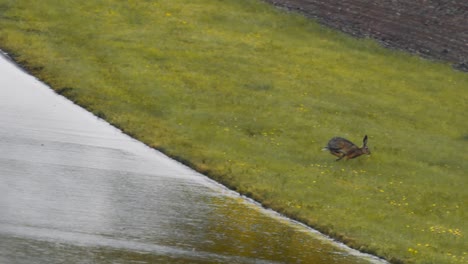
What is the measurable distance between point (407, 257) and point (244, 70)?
70.0ft

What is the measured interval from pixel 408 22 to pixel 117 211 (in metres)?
30.0

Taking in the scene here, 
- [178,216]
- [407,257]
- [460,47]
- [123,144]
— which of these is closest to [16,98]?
[123,144]

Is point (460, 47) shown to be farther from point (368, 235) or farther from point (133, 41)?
point (368, 235)

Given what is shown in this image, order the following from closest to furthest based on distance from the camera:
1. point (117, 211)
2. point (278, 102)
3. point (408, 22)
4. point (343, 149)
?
1. point (117, 211)
2. point (343, 149)
3. point (278, 102)
4. point (408, 22)

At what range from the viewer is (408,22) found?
4906 centimetres

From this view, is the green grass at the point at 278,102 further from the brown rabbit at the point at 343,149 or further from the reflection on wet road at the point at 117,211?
the reflection on wet road at the point at 117,211

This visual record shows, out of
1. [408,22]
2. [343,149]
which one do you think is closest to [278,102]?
[343,149]

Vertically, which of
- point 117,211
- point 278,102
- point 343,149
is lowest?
point 117,211

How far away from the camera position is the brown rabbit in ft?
100

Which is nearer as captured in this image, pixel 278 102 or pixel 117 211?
pixel 117 211

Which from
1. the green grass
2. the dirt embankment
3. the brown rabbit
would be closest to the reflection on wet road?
the green grass

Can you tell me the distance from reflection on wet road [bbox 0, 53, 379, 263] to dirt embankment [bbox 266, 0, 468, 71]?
2172 centimetres

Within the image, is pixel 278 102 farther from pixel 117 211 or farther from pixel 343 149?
pixel 117 211

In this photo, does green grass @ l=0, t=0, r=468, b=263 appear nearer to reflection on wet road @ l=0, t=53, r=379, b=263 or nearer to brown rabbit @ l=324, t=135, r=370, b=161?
brown rabbit @ l=324, t=135, r=370, b=161
